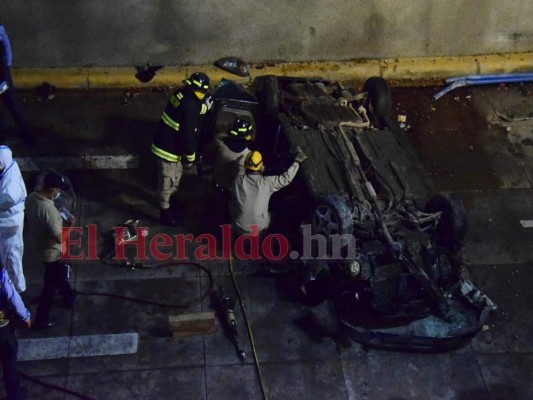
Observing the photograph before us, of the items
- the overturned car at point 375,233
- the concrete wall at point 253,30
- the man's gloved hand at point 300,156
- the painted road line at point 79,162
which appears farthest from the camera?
the concrete wall at point 253,30

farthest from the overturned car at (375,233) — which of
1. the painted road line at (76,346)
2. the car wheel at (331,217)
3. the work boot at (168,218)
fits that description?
the painted road line at (76,346)

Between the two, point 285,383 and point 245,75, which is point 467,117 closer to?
point 245,75

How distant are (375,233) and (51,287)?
11.9 ft

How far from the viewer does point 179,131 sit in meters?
9.12

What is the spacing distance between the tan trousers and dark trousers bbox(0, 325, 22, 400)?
2892 mm

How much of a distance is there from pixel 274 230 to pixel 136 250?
1.73 metres

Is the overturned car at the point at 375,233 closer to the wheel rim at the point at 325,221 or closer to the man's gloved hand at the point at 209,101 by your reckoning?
the wheel rim at the point at 325,221

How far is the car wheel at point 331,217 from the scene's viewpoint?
8.42 m

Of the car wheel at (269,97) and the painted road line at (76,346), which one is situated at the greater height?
the car wheel at (269,97)

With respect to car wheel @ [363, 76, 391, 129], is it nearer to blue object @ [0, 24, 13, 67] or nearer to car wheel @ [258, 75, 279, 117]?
car wheel @ [258, 75, 279, 117]

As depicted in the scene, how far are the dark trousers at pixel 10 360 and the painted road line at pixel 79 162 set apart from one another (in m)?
3.65

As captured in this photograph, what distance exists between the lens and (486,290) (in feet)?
30.6

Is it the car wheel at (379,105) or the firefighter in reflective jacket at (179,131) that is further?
the car wheel at (379,105)

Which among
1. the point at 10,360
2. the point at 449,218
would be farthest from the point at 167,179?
the point at 449,218
